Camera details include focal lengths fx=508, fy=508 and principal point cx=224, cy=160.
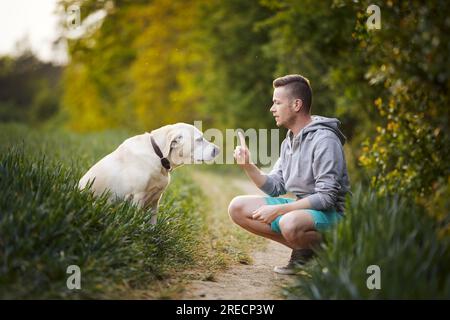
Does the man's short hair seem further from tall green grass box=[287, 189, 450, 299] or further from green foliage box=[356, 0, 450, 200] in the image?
tall green grass box=[287, 189, 450, 299]

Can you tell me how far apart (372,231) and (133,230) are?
1870mm

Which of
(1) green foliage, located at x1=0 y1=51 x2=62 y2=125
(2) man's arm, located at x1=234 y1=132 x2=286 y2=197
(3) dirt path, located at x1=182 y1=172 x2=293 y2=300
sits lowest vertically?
(3) dirt path, located at x1=182 y1=172 x2=293 y2=300

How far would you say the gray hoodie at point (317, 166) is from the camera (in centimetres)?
402

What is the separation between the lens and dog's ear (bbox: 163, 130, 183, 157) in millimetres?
4707

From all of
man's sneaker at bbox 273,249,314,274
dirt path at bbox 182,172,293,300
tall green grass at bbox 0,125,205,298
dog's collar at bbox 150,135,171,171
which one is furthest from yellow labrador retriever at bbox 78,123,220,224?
man's sneaker at bbox 273,249,314,274

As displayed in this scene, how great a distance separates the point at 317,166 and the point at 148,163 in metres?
1.53

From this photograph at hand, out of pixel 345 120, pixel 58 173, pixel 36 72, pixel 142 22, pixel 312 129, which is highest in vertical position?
pixel 36 72

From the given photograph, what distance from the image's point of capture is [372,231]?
129 inches

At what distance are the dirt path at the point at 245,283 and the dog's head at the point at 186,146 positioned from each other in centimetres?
108

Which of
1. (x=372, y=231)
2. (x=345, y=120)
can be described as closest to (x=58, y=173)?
(x=372, y=231)

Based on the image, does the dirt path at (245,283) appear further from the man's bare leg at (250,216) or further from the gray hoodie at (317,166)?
the gray hoodie at (317,166)

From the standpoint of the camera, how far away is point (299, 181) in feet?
14.1

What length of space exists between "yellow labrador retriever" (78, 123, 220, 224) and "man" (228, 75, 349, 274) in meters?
0.60
